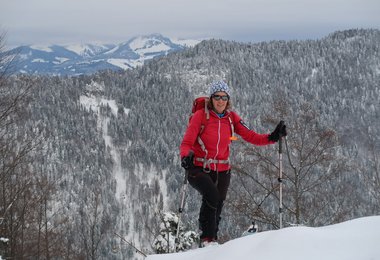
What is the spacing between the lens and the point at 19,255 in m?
13.8

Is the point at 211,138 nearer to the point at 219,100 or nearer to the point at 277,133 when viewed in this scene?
the point at 219,100

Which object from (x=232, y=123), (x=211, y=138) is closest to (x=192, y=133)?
(x=211, y=138)

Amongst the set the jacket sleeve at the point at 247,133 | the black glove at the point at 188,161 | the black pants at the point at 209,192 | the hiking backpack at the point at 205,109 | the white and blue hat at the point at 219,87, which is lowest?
the black pants at the point at 209,192

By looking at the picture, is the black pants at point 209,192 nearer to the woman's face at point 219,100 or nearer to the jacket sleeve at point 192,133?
the jacket sleeve at point 192,133

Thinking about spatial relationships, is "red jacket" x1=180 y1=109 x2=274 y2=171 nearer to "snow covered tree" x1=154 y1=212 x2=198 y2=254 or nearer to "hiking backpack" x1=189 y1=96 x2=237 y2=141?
"hiking backpack" x1=189 y1=96 x2=237 y2=141

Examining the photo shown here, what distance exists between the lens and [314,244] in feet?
11.4

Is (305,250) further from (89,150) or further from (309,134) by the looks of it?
(89,150)

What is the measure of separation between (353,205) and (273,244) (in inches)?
418

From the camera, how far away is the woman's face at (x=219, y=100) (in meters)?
5.69

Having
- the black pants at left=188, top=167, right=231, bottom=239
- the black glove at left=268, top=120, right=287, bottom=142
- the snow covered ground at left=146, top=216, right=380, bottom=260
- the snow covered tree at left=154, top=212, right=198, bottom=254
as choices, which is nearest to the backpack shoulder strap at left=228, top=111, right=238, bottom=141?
the black pants at left=188, top=167, right=231, bottom=239

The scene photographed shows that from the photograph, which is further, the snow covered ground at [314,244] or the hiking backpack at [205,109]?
the hiking backpack at [205,109]

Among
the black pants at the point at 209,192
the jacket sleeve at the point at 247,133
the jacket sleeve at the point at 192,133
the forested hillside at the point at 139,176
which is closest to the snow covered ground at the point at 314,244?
the black pants at the point at 209,192

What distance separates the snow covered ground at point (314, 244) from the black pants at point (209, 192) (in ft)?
4.44

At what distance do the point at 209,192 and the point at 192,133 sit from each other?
824mm
